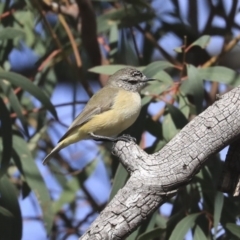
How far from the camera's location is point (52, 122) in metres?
5.84

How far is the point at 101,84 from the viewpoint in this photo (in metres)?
5.45

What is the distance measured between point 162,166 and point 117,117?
144 cm

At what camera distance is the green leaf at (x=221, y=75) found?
4.47 meters

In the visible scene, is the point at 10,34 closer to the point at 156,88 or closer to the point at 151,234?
the point at 156,88

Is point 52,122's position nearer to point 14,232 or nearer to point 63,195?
point 63,195

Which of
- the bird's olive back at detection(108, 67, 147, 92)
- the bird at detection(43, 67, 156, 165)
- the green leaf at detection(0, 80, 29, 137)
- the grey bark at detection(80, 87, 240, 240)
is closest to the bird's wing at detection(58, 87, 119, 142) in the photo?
the bird at detection(43, 67, 156, 165)

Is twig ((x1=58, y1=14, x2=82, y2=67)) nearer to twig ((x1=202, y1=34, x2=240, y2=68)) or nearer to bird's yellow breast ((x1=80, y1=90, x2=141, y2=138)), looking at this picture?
bird's yellow breast ((x1=80, y1=90, x2=141, y2=138))

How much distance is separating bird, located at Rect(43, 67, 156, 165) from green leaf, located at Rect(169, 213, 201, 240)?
0.56 m

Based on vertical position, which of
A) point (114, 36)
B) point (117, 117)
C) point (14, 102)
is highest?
point (114, 36)

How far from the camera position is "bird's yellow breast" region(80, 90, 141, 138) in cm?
427

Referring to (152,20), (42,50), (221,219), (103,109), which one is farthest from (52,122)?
(221,219)

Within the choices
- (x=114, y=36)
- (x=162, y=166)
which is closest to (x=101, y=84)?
(x=114, y=36)

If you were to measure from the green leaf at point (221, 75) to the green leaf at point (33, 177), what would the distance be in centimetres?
110

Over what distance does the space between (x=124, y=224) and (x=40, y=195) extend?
2006 millimetres
